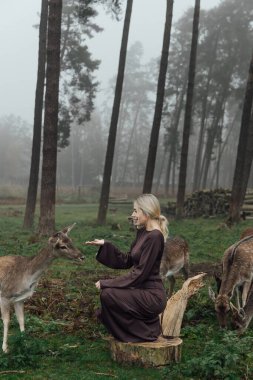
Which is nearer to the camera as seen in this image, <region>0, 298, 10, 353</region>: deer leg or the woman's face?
the woman's face

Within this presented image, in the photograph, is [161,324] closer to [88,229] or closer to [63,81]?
[88,229]

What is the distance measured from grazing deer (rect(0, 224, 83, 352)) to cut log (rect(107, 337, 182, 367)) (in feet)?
5.80

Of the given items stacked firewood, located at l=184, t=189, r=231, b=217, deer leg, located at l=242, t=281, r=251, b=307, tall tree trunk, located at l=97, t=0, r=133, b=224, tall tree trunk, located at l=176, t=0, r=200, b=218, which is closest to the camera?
deer leg, located at l=242, t=281, r=251, b=307

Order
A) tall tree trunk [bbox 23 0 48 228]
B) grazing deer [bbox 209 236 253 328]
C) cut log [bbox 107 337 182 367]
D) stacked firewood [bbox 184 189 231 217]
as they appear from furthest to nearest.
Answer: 1. stacked firewood [bbox 184 189 231 217]
2. tall tree trunk [bbox 23 0 48 228]
3. grazing deer [bbox 209 236 253 328]
4. cut log [bbox 107 337 182 367]

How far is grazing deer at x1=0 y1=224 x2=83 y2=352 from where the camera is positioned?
790 cm

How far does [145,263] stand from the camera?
22.7ft

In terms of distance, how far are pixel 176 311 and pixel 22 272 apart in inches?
95.2

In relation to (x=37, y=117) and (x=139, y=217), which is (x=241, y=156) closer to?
(x=37, y=117)

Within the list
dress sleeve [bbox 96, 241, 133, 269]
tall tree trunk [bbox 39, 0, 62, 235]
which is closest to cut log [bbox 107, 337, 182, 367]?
dress sleeve [bbox 96, 241, 133, 269]

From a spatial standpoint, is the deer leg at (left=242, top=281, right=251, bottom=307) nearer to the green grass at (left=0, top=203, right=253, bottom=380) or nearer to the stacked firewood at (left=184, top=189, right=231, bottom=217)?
the green grass at (left=0, top=203, right=253, bottom=380)

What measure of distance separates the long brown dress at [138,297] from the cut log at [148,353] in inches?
4.7

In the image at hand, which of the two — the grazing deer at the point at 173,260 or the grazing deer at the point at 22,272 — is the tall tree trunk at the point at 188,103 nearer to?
the grazing deer at the point at 173,260

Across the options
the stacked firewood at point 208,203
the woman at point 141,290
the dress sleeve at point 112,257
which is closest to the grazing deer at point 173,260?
the dress sleeve at point 112,257

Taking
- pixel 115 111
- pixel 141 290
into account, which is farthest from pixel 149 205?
pixel 115 111
